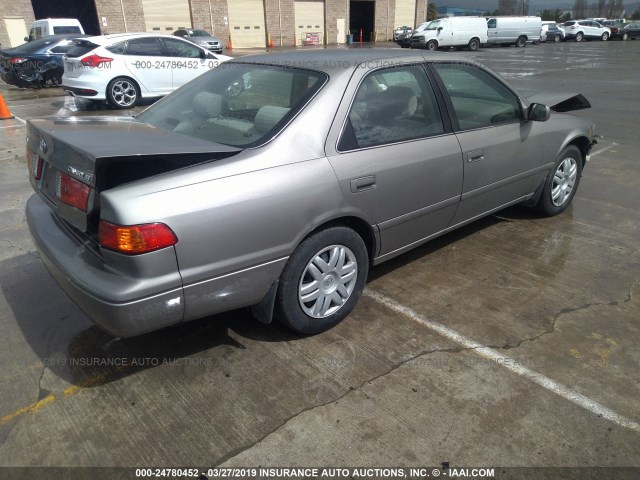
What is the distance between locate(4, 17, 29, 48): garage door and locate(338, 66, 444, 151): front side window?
1169 inches

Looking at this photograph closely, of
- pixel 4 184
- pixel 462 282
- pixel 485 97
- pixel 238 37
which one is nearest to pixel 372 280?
pixel 462 282

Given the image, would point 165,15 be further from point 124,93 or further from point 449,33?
point 124,93

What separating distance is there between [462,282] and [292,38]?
35822 millimetres

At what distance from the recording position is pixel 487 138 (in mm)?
3609

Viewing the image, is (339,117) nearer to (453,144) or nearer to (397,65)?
(397,65)

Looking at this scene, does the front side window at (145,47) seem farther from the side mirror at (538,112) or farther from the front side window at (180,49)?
the side mirror at (538,112)

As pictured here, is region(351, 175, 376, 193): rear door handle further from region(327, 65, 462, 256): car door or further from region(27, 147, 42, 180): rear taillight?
region(27, 147, 42, 180): rear taillight

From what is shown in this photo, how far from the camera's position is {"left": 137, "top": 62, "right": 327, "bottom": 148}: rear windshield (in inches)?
106

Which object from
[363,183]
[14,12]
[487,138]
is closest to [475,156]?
[487,138]

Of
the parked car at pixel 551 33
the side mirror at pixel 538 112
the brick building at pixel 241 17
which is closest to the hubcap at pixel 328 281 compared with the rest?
the side mirror at pixel 538 112

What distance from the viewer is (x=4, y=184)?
5738 mm

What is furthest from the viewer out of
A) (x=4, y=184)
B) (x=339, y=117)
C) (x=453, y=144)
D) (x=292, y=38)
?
(x=292, y=38)

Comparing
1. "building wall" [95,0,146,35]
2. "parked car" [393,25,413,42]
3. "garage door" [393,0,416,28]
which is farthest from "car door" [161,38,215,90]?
"garage door" [393,0,416,28]

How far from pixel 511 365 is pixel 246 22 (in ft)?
114
